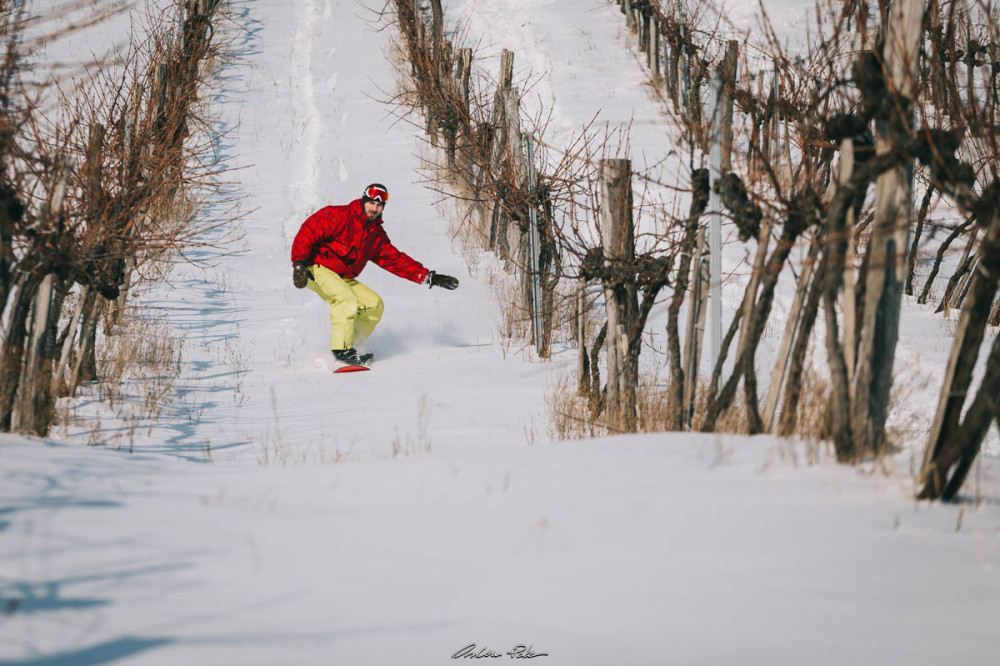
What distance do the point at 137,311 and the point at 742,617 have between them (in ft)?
27.5

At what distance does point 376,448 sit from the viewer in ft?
16.2

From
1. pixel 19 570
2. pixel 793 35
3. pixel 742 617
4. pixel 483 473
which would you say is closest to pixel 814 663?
pixel 742 617

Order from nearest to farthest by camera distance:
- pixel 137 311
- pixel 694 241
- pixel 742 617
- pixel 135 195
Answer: pixel 742 617 → pixel 694 241 → pixel 135 195 → pixel 137 311

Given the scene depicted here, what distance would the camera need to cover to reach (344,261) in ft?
25.5

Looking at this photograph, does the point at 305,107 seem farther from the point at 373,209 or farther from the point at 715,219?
the point at 715,219

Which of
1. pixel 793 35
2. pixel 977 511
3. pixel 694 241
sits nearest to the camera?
pixel 977 511

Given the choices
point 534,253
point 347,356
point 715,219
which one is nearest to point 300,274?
point 347,356

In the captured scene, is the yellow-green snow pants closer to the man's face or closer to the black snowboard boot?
the black snowboard boot

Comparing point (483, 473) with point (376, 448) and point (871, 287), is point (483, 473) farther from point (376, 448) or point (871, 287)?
point (376, 448)

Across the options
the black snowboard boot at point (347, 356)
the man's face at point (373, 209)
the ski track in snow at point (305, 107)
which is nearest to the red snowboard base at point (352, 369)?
the black snowboard boot at point (347, 356)
